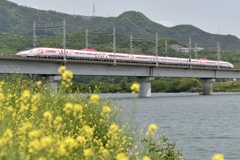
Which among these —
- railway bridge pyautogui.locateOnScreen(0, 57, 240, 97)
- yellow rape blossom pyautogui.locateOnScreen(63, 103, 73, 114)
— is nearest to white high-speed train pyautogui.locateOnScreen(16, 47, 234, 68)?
railway bridge pyautogui.locateOnScreen(0, 57, 240, 97)

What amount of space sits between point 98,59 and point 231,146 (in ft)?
165

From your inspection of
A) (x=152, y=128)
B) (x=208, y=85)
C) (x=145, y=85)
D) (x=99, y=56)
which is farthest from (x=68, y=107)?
(x=208, y=85)

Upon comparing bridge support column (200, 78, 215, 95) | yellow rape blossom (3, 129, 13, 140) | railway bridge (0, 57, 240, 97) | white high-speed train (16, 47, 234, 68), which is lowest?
bridge support column (200, 78, 215, 95)

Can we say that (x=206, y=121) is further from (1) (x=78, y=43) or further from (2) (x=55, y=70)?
(1) (x=78, y=43)

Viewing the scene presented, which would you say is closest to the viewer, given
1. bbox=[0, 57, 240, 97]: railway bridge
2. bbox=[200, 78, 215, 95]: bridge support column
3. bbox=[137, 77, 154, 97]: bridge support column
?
bbox=[0, 57, 240, 97]: railway bridge

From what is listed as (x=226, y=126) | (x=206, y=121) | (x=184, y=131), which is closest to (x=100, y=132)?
(x=184, y=131)

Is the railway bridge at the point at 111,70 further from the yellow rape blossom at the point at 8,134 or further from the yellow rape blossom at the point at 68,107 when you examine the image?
the yellow rape blossom at the point at 68,107

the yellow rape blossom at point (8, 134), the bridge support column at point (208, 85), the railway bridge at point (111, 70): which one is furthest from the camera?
the bridge support column at point (208, 85)

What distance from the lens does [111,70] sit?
2908 inches

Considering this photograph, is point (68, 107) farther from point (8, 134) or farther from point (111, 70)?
point (111, 70)

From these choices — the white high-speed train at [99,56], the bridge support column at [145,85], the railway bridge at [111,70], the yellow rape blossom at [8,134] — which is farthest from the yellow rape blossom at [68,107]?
the bridge support column at [145,85]

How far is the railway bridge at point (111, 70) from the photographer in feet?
193

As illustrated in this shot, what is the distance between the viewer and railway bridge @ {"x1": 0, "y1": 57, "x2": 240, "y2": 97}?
5872 centimetres

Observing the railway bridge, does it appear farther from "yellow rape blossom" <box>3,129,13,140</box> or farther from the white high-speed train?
"yellow rape blossom" <box>3,129,13,140</box>
